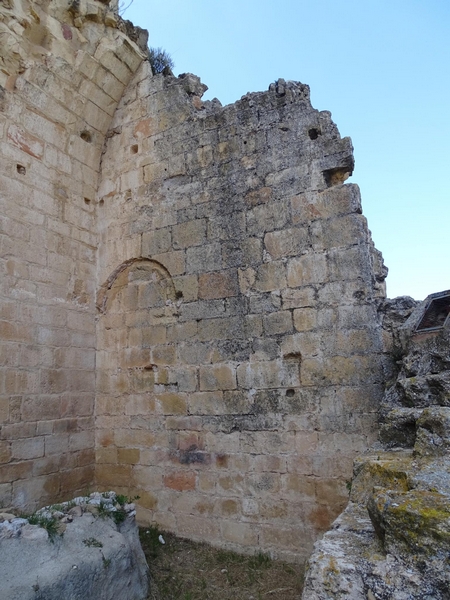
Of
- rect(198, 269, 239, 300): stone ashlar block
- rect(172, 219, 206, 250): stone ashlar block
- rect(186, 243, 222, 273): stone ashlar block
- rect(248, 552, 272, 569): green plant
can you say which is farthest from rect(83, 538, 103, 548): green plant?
rect(172, 219, 206, 250): stone ashlar block

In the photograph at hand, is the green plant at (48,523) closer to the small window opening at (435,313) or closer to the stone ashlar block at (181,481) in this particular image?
the stone ashlar block at (181,481)

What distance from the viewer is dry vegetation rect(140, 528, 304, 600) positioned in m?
3.73

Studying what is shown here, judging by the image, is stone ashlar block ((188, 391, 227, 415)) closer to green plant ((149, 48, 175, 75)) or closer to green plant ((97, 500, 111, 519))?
green plant ((97, 500, 111, 519))

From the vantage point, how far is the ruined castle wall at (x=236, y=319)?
4262 millimetres

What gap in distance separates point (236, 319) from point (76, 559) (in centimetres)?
254

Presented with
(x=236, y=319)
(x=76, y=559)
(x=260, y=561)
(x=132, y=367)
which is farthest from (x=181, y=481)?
(x=76, y=559)

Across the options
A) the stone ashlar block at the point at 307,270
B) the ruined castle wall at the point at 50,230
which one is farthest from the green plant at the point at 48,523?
the stone ashlar block at the point at 307,270

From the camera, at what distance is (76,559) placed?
2.93 meters

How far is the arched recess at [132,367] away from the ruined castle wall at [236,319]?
0.7 inches

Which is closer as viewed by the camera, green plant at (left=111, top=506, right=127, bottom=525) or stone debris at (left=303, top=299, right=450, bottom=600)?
stone debris at (left=303, top=299, right=450, bottom=600)

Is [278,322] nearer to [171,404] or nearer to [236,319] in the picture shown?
[236,319]

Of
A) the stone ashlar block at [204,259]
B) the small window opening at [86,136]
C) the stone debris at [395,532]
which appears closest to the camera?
the stone debris at [395,532]

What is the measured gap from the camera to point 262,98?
509 cm

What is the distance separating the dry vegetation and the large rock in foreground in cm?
44
